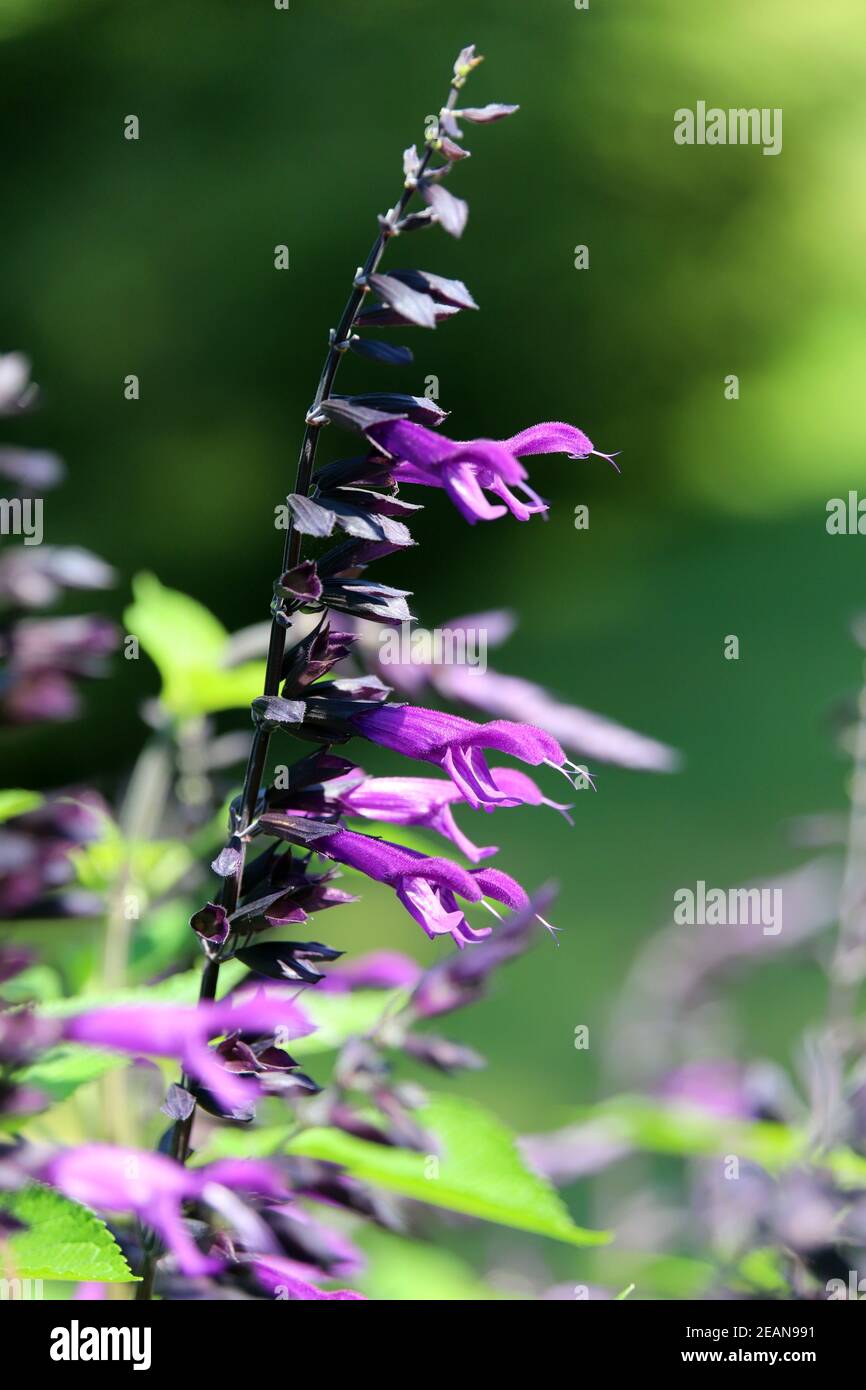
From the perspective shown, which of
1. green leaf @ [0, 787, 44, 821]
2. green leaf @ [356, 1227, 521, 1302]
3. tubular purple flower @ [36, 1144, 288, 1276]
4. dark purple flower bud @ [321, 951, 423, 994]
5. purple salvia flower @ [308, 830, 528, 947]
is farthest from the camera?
green leaf @ [356, 1227, 521, 1302]

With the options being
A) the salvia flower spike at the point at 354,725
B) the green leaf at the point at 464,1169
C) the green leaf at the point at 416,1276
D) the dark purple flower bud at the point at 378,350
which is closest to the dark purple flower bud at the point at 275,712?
the salvia flower spike at the point at 354,725

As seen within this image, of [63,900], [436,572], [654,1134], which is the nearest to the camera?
[63,900]

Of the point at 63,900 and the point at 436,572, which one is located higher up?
the point at 436,572

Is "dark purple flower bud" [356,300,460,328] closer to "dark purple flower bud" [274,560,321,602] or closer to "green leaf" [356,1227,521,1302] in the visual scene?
"dark purple flower bud" [274,560,321,602]

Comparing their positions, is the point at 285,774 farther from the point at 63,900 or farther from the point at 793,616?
the point at 793,616

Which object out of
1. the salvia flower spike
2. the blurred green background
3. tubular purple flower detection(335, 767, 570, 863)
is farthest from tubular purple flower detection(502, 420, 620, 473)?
the blurred green background

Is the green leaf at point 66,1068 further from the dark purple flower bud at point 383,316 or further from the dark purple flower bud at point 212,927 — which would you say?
the dark purple flower bud at point 383,316

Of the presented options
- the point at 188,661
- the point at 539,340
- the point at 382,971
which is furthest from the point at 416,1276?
the point at 539,340
